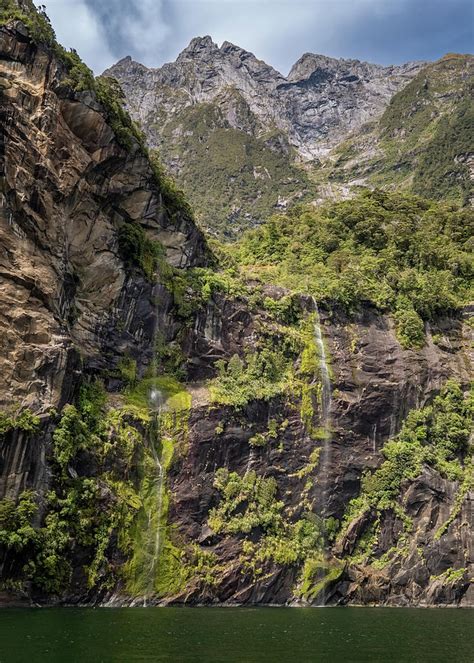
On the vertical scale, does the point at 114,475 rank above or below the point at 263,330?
below

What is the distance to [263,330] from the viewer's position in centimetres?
5084

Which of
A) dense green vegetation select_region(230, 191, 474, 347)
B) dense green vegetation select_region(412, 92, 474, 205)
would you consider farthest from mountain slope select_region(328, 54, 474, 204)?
dense green vegetation select_region(230, 191, 474, 347)

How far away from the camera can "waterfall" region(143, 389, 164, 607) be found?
37.4 metres

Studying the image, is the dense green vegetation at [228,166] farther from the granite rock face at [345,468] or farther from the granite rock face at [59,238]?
the granite rock face at [59,238]

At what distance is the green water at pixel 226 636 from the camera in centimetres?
2055

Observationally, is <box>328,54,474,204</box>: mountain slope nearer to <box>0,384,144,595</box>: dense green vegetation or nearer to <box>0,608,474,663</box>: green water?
<box>0,384,144,595</box>: dense green vegetation

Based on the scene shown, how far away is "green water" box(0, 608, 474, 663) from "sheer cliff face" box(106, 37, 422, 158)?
131665mm

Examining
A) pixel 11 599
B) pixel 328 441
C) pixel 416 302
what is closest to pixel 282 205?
pixel 416 302

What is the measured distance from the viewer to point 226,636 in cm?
2477

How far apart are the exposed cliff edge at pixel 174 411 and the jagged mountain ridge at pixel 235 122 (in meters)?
62.5

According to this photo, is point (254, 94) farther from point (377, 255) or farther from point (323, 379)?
point (323, 379)

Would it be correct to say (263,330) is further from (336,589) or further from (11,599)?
(11,599)

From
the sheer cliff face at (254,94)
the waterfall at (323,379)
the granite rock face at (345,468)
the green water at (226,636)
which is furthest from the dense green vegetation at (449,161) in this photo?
the green water at (226,636)

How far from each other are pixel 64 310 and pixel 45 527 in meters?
14.4
